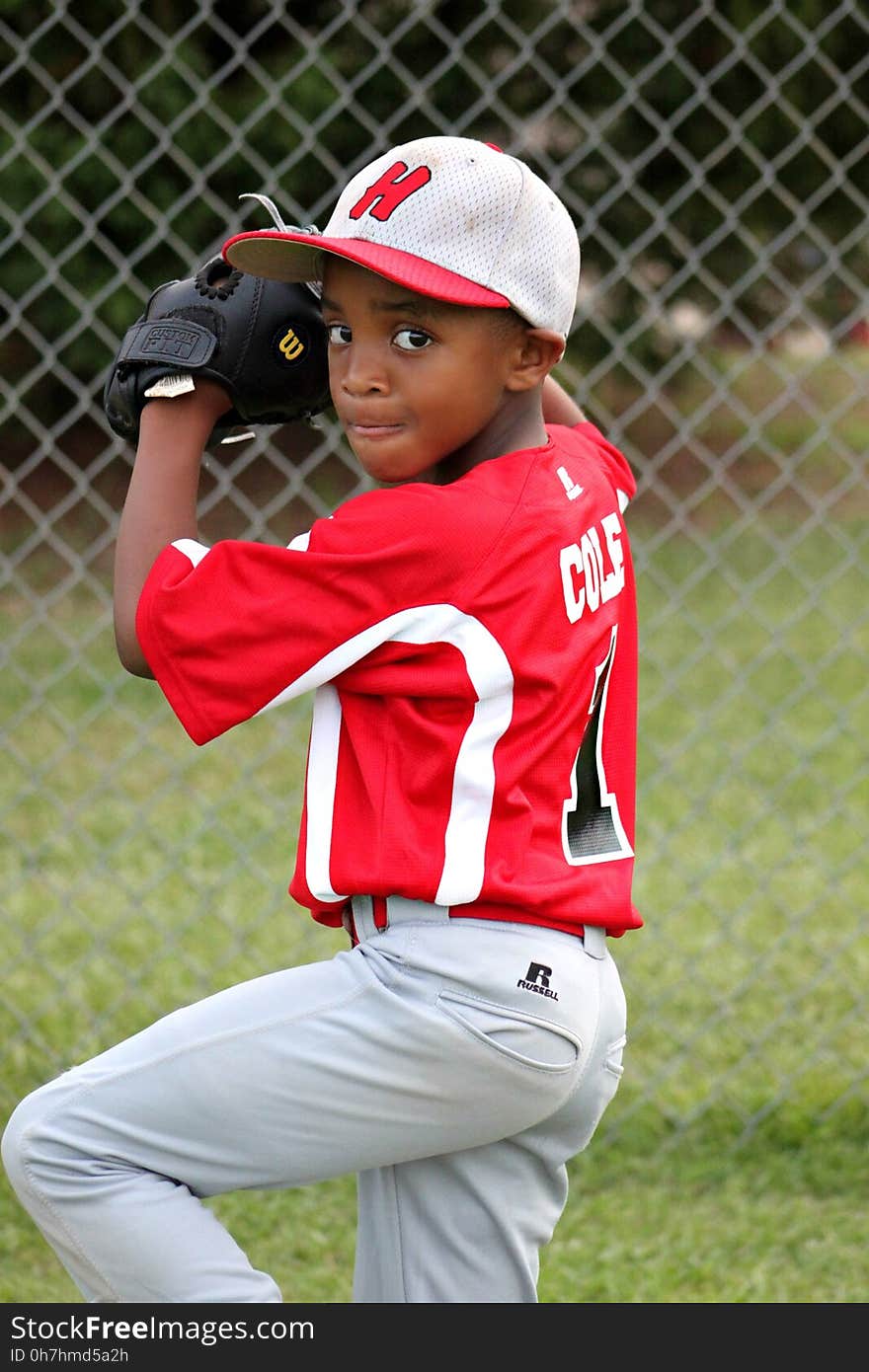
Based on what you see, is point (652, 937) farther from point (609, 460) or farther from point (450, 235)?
point (450, 235)

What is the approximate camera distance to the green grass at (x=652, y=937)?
2969 millimetres

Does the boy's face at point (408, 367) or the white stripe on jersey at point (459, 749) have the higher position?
the boy's face at point (408, 367)

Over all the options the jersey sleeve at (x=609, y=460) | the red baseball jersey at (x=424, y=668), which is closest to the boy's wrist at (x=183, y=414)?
the red baseball jersey at (x=424, y=668)

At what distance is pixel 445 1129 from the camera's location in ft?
6.10

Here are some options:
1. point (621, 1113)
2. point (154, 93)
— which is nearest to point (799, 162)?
point (154, 93)

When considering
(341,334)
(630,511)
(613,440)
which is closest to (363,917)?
(341,334)

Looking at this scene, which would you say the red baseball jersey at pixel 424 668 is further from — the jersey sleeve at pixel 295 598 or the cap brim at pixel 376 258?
the cap brim at pixel 376 258

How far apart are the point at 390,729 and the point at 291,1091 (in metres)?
0.39

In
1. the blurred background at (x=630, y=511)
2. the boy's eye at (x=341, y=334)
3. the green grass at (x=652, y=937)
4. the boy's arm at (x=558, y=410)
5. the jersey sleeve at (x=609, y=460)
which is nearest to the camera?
the boy's eye at (x=341, y=334)

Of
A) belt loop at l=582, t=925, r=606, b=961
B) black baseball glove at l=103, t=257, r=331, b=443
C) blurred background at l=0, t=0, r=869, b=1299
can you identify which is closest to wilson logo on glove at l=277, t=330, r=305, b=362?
black baseball glove at l=103, t=257, r=331, b=443

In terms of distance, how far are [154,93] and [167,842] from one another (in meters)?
3.12

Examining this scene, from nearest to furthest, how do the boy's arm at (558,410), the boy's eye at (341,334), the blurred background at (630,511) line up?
the boy's eye at (341,334), the boy's arm at (558,410), the blurred background at (630,511)

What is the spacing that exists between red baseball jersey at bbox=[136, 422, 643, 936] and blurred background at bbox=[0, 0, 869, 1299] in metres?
0.80
